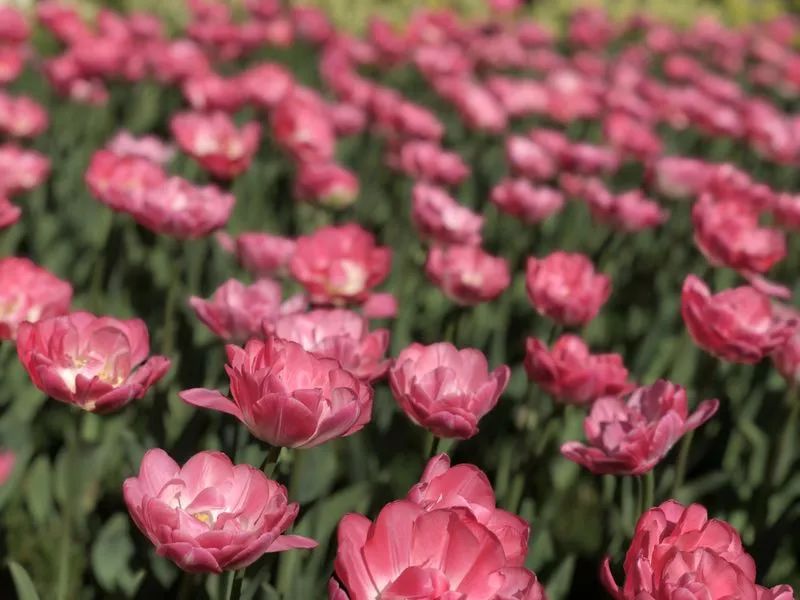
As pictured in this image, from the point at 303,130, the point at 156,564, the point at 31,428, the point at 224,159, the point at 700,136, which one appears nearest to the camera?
the point at 156,564

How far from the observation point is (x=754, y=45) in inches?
274

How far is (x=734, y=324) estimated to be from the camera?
160 centimetres

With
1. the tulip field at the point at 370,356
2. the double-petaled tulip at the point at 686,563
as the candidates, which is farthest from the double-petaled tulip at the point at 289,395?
the double-petaled tulip at the point at 686,563

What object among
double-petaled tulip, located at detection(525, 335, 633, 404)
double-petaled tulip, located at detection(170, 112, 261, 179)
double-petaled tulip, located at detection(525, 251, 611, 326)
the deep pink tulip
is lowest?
double-petaled tulip, located at detection(170, 112, 261, 179)

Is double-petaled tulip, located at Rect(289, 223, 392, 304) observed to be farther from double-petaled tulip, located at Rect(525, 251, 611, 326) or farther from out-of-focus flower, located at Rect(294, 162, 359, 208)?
out-of-focus flower, located at Rect(294, 162, 359, 208)

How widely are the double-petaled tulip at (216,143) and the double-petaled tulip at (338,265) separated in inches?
21.6

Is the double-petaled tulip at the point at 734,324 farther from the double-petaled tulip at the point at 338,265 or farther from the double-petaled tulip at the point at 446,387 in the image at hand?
the double-petaled tulip at the point at 338,265

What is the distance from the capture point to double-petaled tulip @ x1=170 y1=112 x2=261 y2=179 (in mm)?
2447

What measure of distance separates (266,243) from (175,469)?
988 millimetres

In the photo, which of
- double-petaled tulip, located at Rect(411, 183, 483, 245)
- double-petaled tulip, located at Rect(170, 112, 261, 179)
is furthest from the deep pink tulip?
double-petaled tulip, located at Rect(170, 112, 261, 179)

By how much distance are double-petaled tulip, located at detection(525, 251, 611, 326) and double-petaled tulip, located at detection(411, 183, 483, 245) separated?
1.32 ft

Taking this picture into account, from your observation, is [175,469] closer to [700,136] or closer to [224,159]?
[224,159]

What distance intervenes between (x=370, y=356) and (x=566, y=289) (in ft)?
1.88

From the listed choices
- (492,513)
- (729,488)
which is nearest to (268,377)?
(492,513)
